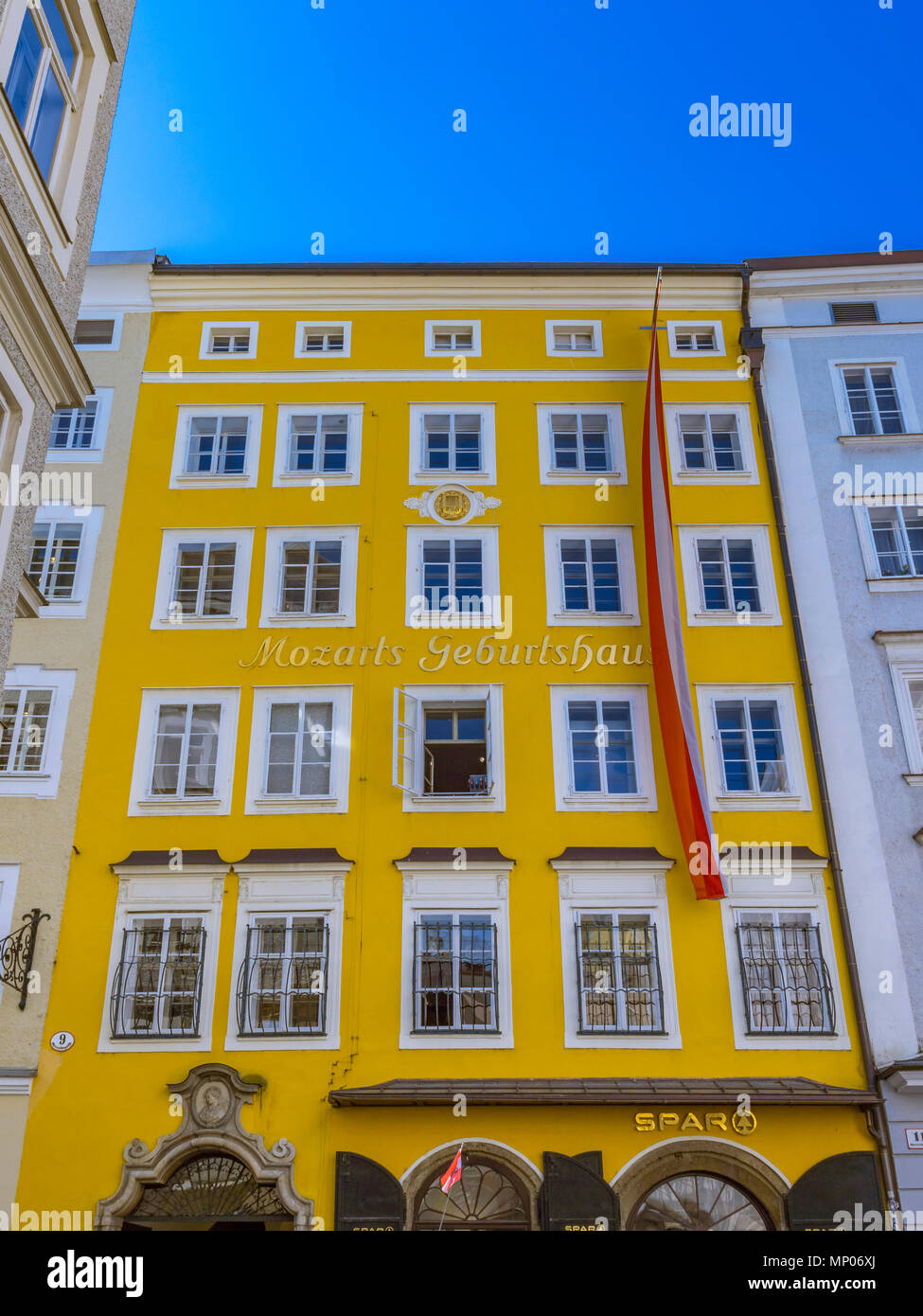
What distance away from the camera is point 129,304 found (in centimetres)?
2648

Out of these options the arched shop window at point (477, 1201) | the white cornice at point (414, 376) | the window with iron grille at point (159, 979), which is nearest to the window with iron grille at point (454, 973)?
the arched shop window at point (477, 1201)

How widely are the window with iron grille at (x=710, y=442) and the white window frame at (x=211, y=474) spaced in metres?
9.27

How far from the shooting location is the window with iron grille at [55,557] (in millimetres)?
23297

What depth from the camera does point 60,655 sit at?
2256cm

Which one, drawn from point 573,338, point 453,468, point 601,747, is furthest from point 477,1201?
point 573,338

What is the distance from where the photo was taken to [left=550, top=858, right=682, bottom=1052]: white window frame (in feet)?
65.2

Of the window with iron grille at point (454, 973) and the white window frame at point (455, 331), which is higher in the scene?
the white window frame at point (455, 331)

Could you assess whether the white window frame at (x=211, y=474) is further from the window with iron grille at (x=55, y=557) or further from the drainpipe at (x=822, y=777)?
the drainpipe at (x=822, y=777)

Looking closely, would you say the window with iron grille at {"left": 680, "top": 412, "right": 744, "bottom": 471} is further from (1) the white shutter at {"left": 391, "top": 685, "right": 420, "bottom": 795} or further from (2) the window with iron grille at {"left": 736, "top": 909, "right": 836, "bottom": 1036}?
(2) the window with iron grille at {"left": 736, "top": 909, "right": 836, "bottom": 1036}

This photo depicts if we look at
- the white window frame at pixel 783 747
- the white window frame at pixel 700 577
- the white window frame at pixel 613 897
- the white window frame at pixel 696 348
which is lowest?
the white window frame at pixel 613 897

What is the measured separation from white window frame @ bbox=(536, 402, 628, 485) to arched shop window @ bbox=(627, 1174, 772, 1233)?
13.5 m

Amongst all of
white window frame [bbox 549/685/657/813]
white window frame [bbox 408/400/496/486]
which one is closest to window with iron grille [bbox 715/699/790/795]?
white window frame [bbox 549/685/657/813]

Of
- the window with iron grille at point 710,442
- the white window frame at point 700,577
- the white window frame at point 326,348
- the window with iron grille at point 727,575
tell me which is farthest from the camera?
the white window frame at point 326,348

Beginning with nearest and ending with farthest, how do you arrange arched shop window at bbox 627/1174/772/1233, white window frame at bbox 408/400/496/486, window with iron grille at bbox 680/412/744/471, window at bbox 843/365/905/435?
1. arched shop window at bbox 627/1174/772/1233
2. white window frame at bbox 408/400/496/486
3. window with iron grille at bbox 680/412/744/471
4. window at bbox 843/365/905/435
